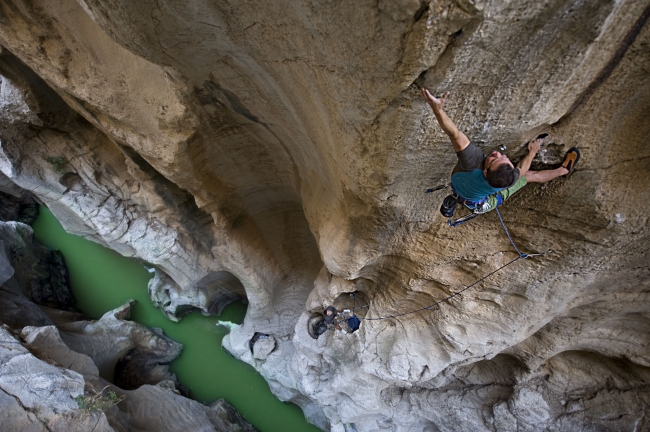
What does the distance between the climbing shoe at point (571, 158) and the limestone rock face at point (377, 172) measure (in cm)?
4

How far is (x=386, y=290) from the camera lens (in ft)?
10.2

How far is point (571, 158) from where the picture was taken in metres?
1.65

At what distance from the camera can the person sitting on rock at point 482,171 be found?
1.36 m

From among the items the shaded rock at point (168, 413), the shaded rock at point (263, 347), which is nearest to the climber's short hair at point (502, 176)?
the shaded rock at point (263, 347)

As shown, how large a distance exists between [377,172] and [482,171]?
1.87 feet

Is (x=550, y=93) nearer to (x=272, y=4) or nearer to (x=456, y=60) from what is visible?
(x=456, y=60)

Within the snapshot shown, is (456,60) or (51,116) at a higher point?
(456,60)

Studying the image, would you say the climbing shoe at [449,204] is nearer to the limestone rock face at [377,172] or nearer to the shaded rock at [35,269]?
the limestone rock face at [377,172]

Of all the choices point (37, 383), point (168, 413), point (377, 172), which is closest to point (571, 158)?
point (377, 172)

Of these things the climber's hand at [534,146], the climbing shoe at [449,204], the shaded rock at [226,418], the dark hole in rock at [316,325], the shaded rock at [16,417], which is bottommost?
the shaded rock at [16,417]

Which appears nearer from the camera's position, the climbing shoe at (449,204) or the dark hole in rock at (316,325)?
the climbing shoe at (449,204)

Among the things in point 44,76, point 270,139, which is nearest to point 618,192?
point 270,139

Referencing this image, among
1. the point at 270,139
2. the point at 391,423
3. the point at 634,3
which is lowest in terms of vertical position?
the point at 391,423

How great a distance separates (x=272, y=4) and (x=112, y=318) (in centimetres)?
568
